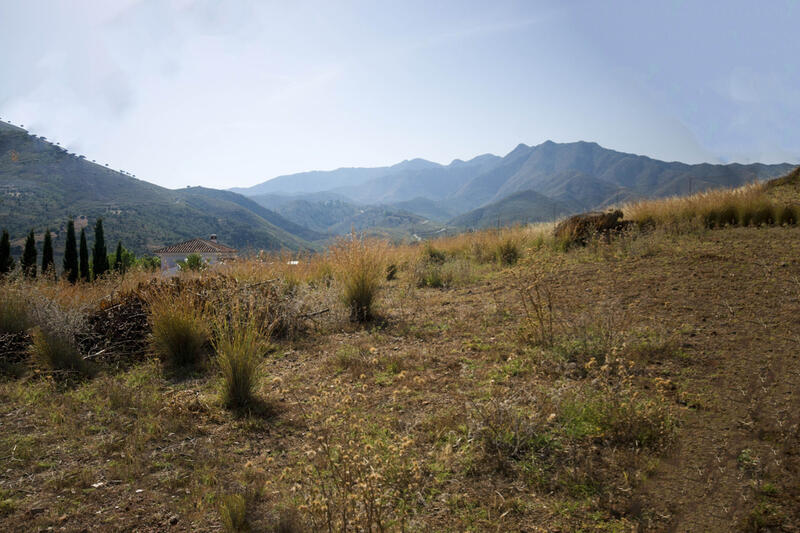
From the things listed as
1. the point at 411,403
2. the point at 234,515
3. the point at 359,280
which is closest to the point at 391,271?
the point at 359,280

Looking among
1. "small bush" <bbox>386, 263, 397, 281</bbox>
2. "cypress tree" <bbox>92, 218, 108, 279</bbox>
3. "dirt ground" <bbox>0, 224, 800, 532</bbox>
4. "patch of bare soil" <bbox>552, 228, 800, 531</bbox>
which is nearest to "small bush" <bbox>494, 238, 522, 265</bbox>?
"small bush" <bbox>386, 263, 397, 281</bbox>

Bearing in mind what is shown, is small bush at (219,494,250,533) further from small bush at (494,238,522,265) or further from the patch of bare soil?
small bush at (494,238,522,265)

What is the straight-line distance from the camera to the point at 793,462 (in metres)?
2.17

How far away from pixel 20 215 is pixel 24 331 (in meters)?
99.3

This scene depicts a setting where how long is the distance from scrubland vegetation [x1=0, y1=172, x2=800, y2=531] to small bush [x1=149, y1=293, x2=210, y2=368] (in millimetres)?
23

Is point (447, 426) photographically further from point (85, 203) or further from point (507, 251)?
point (85, 203)

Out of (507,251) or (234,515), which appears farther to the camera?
(507,251)

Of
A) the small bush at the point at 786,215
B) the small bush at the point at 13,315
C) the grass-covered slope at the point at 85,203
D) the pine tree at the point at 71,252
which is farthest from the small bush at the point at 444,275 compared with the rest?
the grass-covered slope at the point at 85,203

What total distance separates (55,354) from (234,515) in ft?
11.9

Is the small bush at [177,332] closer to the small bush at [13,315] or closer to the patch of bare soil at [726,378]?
the small bush at [13,315]

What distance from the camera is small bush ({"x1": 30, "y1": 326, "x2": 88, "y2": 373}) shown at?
4.41m

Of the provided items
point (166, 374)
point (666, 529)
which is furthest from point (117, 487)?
point (666, 529)

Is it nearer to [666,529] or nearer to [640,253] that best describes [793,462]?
[666,529]

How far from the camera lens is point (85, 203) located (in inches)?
3858
